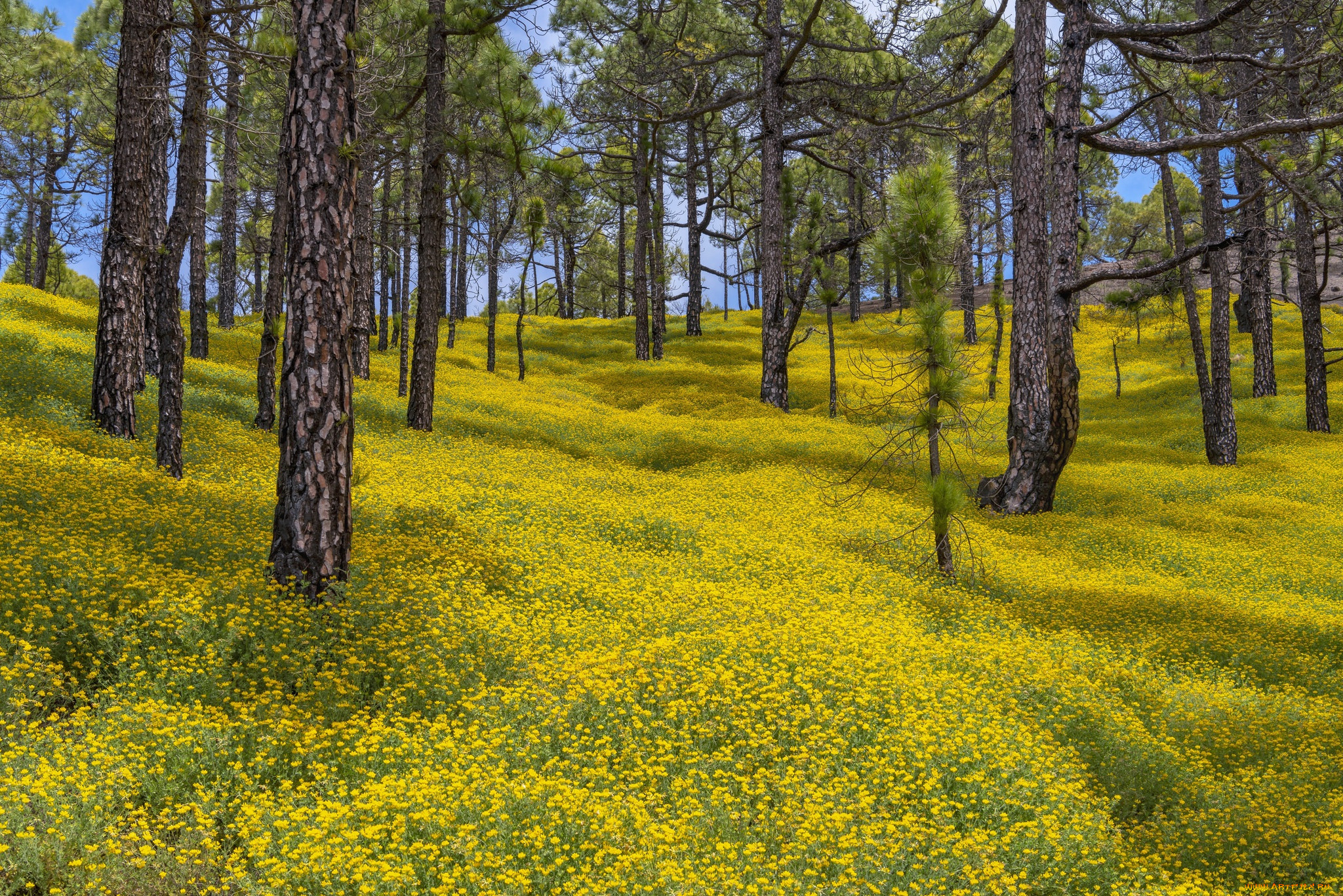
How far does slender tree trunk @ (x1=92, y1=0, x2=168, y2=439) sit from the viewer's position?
11.3 meters

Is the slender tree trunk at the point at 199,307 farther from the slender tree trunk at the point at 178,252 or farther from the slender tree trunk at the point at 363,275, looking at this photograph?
the slender tree trunk at the point at 178,252

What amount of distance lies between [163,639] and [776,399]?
1992 centimetres

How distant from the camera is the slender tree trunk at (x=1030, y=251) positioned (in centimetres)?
1505

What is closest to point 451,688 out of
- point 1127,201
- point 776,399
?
point 776,399

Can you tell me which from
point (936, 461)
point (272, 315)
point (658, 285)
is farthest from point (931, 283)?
point (658, 285)

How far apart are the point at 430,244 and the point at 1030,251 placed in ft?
39.7

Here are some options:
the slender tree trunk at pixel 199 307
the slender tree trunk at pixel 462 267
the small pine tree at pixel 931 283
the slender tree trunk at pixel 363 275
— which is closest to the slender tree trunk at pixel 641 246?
the slender tree trunk at pixel 462 267

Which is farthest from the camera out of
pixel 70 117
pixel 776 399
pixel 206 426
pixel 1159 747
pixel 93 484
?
pixel 70 117

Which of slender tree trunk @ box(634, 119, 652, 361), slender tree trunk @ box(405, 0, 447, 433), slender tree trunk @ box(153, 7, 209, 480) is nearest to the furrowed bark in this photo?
slender tree trunk @ box(405, 0, 447, 433)

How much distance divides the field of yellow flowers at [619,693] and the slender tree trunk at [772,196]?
33.5ft

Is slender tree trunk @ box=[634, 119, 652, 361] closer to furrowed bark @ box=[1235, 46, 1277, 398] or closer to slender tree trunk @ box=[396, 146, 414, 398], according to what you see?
slender tree trunk @ box=[396, 146, 414, 398]

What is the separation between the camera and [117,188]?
11.5 meters

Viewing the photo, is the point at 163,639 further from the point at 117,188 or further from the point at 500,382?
the point at 500,382

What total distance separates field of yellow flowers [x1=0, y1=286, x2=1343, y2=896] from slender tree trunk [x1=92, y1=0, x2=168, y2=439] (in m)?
0.78
